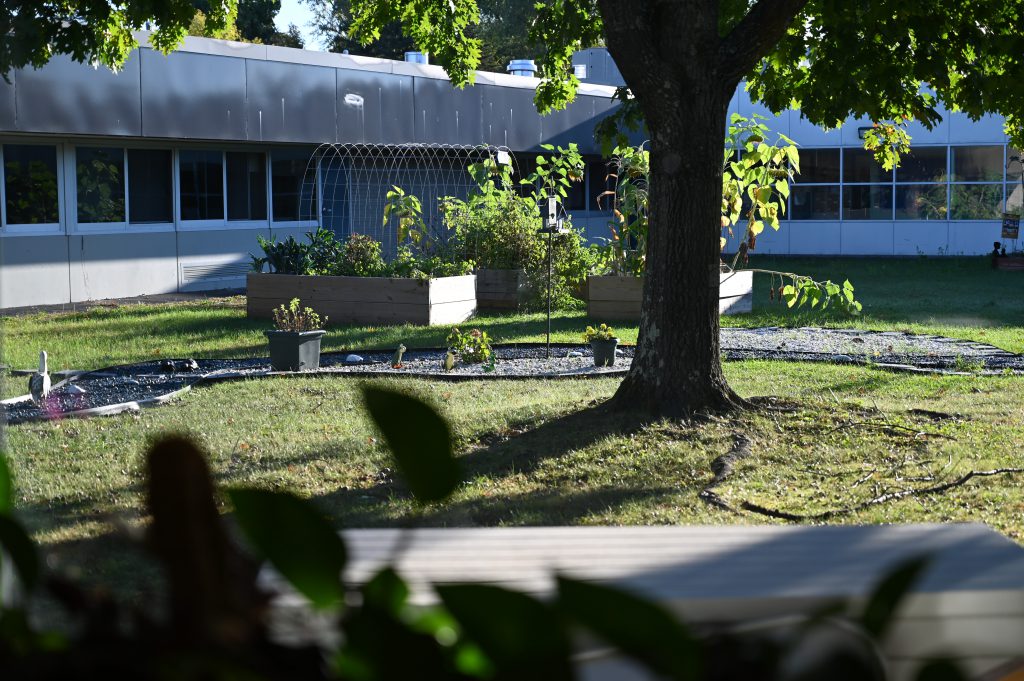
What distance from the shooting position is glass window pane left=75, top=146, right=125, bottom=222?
61.0 ft

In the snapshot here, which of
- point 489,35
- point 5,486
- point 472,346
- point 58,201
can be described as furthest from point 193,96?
point 489,35

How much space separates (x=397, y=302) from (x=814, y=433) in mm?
7915

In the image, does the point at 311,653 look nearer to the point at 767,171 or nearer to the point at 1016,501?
the point at 1016,501

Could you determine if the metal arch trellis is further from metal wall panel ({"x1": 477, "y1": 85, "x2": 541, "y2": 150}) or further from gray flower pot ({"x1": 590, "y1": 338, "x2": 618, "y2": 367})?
gray flower pot ({"x1": 590, "y1": 338, "x2": 618, "y2": 367})

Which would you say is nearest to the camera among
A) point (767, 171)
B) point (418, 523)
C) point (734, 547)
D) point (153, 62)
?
point (734, 547)

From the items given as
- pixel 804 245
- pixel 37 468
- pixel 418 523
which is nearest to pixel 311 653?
pixel 418 523

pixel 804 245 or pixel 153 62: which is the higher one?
pixel 153 62

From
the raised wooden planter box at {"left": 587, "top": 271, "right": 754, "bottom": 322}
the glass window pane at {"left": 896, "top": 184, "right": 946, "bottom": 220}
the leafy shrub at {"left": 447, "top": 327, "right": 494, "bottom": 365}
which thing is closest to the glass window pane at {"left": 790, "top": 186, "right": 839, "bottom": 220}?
the glass window pane at {"left": 896, "top": 184, "right": 946, "bottom": 220}

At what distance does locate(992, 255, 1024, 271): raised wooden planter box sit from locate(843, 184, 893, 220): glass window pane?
201 inches

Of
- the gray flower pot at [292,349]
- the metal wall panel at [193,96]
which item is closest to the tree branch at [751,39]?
the gray flower pot at [292,349]

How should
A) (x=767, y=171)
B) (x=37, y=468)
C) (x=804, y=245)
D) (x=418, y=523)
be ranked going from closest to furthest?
(x=418, y=523) → (x=37, y=468) → (x=767, y=171) → (x=804, y=245)

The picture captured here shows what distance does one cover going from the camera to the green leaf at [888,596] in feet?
1.77

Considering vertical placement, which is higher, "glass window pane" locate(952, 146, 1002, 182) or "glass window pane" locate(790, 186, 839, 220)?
"glass window pane" locate(952, 146, 1002, 182)

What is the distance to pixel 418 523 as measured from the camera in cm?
598
